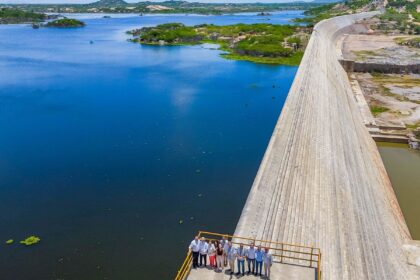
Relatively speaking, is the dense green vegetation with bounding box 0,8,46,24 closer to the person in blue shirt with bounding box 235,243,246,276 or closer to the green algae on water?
the green algae on water

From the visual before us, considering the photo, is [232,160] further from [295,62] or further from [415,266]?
[295,62]

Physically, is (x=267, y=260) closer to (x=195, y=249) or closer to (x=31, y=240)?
(x=195, y=249)

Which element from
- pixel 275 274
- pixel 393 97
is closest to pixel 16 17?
pixel 393 97

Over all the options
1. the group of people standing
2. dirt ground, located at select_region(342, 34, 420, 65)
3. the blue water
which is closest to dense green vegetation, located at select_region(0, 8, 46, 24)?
the blue water

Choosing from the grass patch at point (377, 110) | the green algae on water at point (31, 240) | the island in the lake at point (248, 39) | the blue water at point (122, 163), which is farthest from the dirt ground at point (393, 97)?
the green algae on water at point (31, 240)

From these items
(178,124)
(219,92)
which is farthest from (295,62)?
(178,124)

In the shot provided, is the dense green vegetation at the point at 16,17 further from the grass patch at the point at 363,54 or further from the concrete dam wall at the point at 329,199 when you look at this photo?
the concrete dam wall at the point at 329,199
